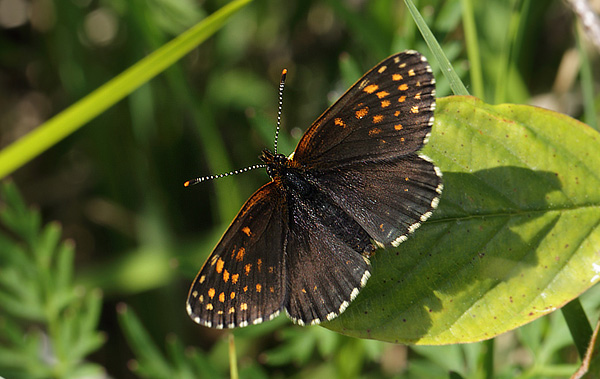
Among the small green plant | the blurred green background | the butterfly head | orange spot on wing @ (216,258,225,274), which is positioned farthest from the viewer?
the blurred green background

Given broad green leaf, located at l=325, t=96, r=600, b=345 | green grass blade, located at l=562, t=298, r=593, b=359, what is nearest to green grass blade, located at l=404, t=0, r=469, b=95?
broad green leaf, located at l=325, t=96, r=600, b=345

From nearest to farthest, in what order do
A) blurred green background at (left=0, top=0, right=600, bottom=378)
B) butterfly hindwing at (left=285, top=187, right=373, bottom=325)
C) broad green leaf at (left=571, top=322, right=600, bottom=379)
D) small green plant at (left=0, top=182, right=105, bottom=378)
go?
1. broad green leaf at (left=571, top=322, right=600, bottom=379)
2. butterfly hindwing at (left=285, top=187, right=373, bottom=325)
3. small green plant at (left=0, top=182, right=105, bottom=378)
4. blurred green background at (left=0, top=0, right=600, bottom=378)

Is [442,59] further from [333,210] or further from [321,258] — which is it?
[321,258]

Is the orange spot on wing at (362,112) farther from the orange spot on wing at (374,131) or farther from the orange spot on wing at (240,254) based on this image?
the orange spot on wing at (240,254)

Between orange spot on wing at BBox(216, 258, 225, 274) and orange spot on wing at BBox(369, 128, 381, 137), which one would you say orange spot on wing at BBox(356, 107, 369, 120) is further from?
orange spot on wing at BBox(216, 258, 225, 274)

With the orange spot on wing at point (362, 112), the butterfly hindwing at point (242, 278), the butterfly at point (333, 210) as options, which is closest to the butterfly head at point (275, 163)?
the butterfly at point (333, 210)

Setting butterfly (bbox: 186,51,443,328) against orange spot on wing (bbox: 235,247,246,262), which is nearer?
butterfly (bbox: 186,51,443,328)

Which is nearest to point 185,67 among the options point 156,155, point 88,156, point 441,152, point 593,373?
point 156,155
